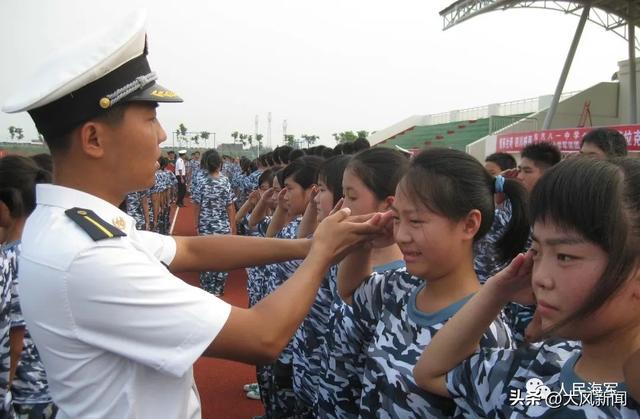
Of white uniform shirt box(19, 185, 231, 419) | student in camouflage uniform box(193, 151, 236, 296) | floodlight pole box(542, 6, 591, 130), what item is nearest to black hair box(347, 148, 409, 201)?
white uniform shirt box(19, 185, 231, 419)

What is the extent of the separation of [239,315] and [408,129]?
34.4 meters

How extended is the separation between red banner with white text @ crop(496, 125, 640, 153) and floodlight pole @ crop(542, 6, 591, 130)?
8.83 metres

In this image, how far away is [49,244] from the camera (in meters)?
1.27

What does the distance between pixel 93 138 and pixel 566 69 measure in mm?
25494

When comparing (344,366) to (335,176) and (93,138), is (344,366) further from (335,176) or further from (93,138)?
(93,138)

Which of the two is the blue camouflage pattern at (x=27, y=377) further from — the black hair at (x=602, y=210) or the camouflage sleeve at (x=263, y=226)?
the camouflage sleeve at (x=263, y=226)

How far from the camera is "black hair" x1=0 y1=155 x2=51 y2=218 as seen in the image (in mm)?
2514

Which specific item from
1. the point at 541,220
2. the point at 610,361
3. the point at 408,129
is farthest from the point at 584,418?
the point at 408,129

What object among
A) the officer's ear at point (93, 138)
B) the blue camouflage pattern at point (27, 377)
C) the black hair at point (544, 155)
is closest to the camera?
the officer's ear at point (93, 138)

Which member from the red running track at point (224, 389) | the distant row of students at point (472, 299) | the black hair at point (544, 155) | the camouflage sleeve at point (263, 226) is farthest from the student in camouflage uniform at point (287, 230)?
the black hair at point (544, 155)

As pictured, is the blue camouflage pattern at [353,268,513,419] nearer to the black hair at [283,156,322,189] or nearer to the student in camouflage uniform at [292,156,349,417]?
the student in camouflage uniform at [292,156,349,417]

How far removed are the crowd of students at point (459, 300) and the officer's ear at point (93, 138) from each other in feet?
3.19

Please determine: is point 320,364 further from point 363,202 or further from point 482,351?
point 482,351

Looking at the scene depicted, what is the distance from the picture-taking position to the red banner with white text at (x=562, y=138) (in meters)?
9.28
